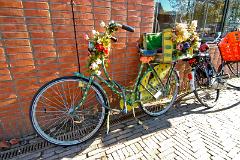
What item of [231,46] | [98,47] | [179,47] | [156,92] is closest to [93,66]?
[98,47]

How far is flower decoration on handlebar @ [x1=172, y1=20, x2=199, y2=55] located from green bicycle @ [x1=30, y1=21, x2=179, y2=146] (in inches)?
15.8

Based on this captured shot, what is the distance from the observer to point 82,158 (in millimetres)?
2012

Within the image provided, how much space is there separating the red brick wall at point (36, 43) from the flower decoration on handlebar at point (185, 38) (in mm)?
720

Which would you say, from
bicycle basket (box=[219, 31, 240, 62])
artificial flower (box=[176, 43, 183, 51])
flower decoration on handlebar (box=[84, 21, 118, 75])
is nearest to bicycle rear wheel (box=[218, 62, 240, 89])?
bicycle basket (box=[219, 31, 240, 62])

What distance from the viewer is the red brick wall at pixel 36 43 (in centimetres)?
190

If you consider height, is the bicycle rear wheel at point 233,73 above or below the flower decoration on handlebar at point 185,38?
below

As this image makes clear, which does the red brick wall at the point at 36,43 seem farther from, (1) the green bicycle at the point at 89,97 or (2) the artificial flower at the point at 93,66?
(2) the artificial flower at the point at 93,66

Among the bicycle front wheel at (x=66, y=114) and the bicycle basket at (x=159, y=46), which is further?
the bicycle basket at (x=159, y=46)

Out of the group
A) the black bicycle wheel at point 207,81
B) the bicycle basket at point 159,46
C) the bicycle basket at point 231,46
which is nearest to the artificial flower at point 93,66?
the bicycle basket at point 159,46

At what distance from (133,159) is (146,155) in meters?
0.18

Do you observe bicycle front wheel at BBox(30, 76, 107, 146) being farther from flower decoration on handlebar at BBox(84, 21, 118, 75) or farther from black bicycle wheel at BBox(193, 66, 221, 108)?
black bicycle wheel at BBox(193, 66, 221, 108)

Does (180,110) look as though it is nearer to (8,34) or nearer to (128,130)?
(128,130)

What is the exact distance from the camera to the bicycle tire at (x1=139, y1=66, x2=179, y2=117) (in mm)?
2711

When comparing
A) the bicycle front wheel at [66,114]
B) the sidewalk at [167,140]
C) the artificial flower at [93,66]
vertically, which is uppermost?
the artificial flower at [93,66]
